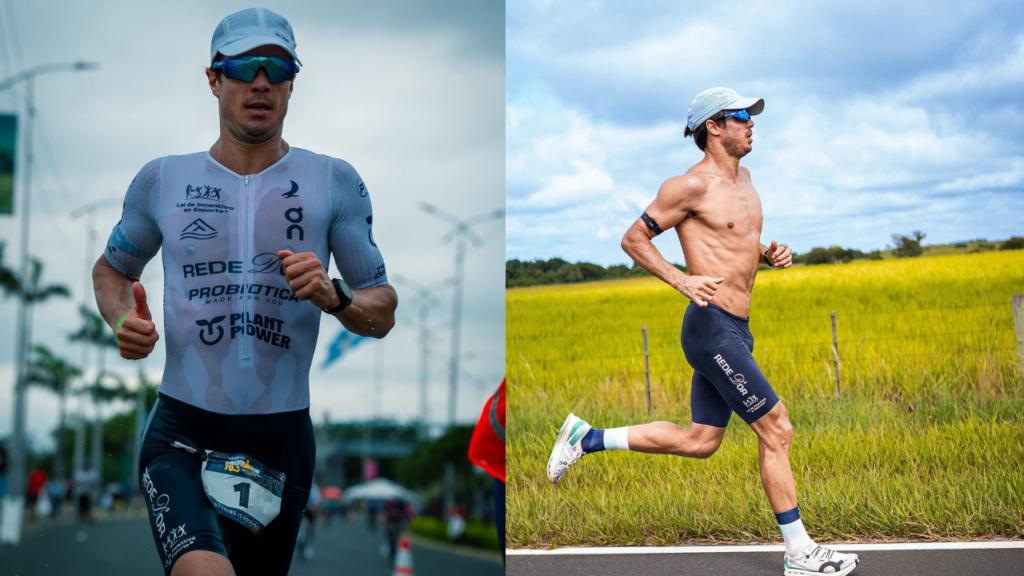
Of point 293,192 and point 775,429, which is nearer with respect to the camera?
point 293,192

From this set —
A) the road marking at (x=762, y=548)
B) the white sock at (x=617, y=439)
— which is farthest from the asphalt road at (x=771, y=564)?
the white sock at (x=617, y=439)

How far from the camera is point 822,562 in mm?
4137

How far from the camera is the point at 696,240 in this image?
4.46m

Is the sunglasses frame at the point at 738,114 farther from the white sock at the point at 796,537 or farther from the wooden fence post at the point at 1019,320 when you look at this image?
the wooden fence post at the point at 1019,320

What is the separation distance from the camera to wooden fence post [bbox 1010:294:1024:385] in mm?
5160

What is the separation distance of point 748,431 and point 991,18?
2.71m

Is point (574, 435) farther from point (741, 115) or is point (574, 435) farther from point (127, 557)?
point (127, 557)

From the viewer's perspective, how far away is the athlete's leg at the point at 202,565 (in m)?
2.10

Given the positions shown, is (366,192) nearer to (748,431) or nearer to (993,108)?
(748,431)

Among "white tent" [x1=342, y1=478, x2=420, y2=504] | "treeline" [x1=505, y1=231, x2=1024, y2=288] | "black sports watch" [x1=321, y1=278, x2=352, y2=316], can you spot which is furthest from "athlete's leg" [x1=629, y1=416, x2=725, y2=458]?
"white tent" [x1=342, y1=478, x2=420, y2=504]

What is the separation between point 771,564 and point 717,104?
217 centimetres

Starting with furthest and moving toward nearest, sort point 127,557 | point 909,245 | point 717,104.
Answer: point 127,557, point 909,245, point 717,104

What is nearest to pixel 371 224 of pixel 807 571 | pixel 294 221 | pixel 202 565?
pixel 294 221

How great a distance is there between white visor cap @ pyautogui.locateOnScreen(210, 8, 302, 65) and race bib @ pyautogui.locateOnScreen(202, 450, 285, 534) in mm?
1041
